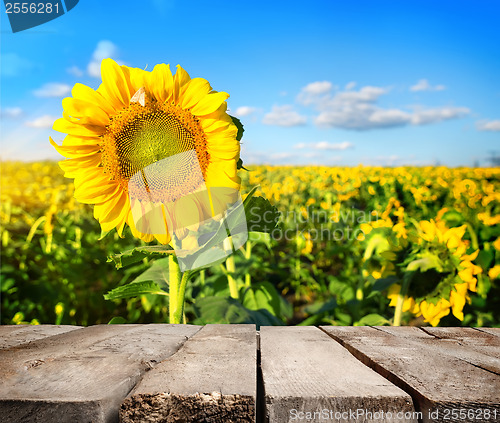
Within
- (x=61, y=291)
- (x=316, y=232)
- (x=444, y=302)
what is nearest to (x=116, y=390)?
(x=444, y=302)

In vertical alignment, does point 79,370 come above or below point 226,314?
above

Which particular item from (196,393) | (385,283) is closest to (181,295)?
(196,393)

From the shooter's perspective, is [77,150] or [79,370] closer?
[79,370]

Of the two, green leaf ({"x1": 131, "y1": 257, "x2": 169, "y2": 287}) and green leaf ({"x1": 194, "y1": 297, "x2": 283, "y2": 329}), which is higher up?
green leaf ({"x1": 131, "y1": 257, "x2": 169, "y2": 287})

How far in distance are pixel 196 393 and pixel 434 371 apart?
405mm

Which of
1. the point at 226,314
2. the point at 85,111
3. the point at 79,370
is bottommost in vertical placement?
the point at 226,314

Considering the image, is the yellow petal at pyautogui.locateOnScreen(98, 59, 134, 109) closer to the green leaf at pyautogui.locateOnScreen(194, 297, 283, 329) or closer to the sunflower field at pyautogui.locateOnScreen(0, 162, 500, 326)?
the sunflower field at pyautogui.locateOnScreen(0, 162, 500, 326)

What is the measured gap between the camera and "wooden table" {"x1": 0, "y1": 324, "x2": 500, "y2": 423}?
24.9 inches

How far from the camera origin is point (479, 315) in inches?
105

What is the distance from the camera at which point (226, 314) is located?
4.77 ft

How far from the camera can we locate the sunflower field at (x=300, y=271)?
5.41 ft

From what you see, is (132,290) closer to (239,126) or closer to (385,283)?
(239,126)

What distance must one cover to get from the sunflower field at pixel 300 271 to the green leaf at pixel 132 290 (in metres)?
0.01

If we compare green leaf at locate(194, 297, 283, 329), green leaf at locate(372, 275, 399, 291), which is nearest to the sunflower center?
green leaf at locate(194, 297, 283, 329)
